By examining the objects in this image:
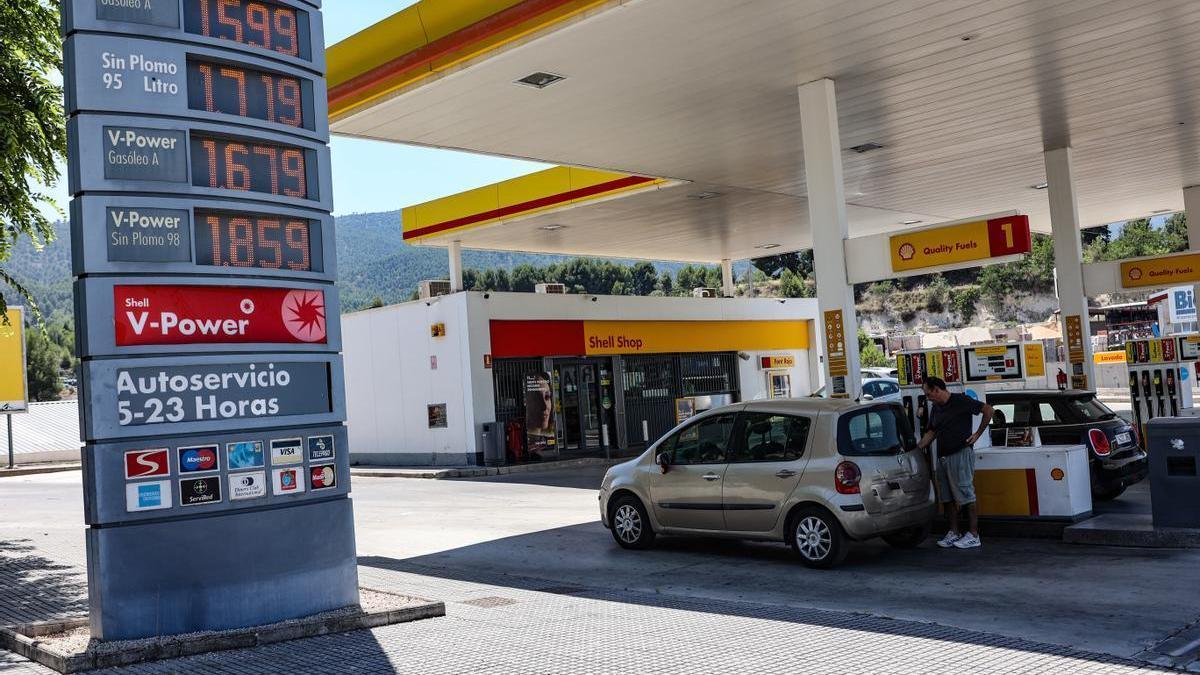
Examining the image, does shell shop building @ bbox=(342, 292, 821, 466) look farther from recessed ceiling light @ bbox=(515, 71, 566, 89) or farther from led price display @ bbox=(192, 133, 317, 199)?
led price display @ bbox=(192, 133, 317, 199)

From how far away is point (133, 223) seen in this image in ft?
23.5

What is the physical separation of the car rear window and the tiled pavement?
7.45 ft

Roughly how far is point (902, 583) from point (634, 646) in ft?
10.7

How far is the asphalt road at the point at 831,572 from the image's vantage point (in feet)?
24.4

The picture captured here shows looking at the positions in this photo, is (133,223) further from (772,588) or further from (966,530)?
(966,530)

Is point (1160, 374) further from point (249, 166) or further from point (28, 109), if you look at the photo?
point (28, 109)

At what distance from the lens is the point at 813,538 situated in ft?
32.5

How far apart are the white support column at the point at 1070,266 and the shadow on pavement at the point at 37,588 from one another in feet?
49.8

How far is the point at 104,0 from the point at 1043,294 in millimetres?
83253

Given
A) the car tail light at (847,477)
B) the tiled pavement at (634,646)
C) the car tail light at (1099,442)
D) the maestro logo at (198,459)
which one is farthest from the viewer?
the car tail light at (1099,442)

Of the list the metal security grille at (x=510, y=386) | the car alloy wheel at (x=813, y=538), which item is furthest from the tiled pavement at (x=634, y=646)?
the metal security grille at (x=510, y=386)

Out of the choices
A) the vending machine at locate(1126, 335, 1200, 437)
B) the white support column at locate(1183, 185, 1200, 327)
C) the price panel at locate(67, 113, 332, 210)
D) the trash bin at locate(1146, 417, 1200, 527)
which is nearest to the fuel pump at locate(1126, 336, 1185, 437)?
the vending machine at locate(1126, 335, 1200, 437)

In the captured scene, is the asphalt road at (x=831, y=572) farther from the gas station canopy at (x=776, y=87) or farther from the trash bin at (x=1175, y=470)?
the gas station canopy at (x=776, y=87)

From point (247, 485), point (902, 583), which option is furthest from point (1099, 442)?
point (247, 485)
